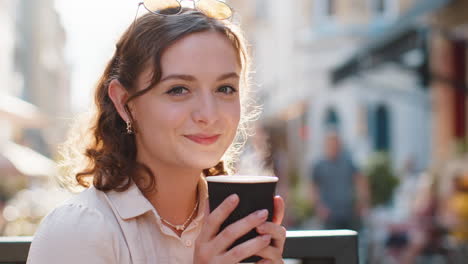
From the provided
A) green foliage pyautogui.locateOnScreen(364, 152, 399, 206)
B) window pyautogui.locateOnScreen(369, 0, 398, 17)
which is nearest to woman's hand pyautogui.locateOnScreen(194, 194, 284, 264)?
green foliage pyautogui.locateOnScreen(364, 152, 399, 206)

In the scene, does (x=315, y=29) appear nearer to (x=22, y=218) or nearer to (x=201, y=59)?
(x=22, y=218)

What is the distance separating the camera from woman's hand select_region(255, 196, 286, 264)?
4.54 ft

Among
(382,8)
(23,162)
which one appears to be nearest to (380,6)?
(382,8)

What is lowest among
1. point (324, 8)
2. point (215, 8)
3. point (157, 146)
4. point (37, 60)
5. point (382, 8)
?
point (157, 146)

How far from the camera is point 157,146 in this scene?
166 cm

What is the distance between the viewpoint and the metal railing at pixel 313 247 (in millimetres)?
1691

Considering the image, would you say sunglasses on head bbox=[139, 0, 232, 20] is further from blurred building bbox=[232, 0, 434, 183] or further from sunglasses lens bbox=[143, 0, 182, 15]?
blurred building bbox=[232, 0, 434, 183]

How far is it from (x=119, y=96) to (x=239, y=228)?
56 centimetres

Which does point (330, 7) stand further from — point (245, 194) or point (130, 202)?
point (245, 194)

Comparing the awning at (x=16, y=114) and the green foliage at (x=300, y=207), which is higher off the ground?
the awning at (x=16, y=114)

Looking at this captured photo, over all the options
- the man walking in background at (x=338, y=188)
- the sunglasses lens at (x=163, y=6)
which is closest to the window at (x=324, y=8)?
the man walking in background at (x=338, y=188)

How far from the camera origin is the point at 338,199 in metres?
7.55

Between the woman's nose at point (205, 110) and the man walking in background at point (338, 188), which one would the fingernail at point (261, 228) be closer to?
the woman's nose at point (205, 110)

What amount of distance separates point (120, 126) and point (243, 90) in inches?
14.0
